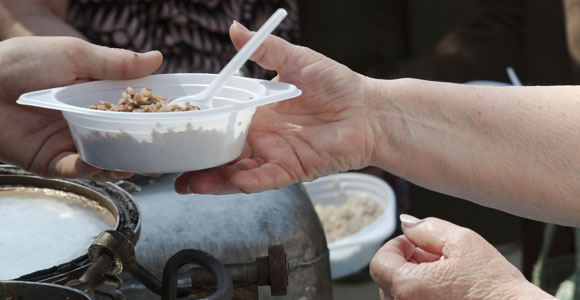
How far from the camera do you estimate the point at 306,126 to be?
65.8 inches

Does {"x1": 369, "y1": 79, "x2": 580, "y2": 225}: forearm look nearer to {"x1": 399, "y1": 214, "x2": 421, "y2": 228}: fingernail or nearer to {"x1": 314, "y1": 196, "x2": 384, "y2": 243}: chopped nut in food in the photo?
{"x1": 399, "y1": 214, "x2": 421, "y2": 228}: fingernail

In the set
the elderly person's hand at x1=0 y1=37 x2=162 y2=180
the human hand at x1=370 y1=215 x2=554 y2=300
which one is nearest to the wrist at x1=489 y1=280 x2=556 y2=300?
the human hand at x1=370 y1=215 x2=554 y2=300

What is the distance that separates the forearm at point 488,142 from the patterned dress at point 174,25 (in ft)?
3.88

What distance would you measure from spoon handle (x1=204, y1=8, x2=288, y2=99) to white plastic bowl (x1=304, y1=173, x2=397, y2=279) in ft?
4.55

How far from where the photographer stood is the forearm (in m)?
Answer: 1.61

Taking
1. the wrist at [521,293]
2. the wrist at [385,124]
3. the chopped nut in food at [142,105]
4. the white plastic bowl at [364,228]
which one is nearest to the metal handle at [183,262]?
the chopped nut in food at [142,105]

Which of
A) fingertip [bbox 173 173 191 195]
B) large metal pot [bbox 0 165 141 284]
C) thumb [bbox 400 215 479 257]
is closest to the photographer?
large metal pot [bbox 0 165 141 284]

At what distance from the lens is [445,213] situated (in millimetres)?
4129

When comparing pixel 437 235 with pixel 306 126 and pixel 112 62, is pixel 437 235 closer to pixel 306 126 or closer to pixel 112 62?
pixel 306 126

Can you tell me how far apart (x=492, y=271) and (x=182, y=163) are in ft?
2.09

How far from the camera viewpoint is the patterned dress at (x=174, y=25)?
2.61 meters

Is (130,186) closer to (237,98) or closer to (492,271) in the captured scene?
(237,98)

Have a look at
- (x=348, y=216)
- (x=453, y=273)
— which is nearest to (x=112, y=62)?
(x=453, y=273)

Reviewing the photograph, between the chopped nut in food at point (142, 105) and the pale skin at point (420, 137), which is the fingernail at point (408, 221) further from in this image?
the chopped nut in food at point (142, 105)
